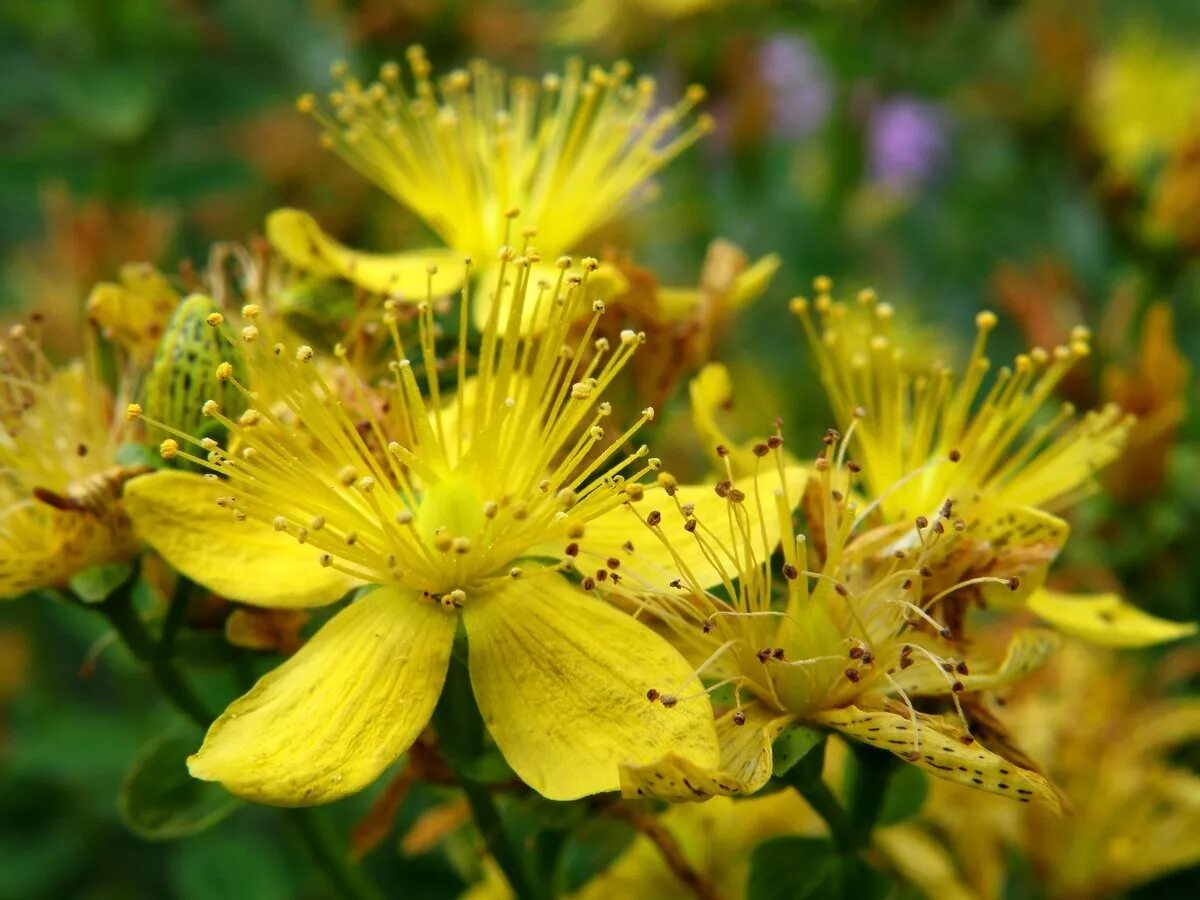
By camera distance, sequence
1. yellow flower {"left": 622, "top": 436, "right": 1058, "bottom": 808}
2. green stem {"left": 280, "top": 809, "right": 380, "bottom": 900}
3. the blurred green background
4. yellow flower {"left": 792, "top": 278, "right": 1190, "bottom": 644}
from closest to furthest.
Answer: yellow flower {"left": 622, "top": 436, "right": 1058, "bottom": 808}, yellow flower {"left": 792, "top": 278, "right": 1190, "bottom": 644}, green stem {"left": 280, "top": 809, "right": 380, "bottom": 900}, the blurred green background

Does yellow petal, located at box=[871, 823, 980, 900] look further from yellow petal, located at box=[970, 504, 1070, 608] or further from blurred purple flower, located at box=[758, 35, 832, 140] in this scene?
blurred purple flower, located at box=[758, 35, 832, 140]

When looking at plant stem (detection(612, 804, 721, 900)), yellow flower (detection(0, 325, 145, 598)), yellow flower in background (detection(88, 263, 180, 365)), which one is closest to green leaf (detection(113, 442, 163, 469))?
yellow flower (detection(0, 325, 145, 598))

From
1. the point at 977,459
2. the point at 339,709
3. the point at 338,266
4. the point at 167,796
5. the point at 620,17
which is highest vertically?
the point at 620,17

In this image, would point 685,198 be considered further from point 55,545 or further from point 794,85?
point 55,545

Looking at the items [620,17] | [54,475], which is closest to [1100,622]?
[54,475]

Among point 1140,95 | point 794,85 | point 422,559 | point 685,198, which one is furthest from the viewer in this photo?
point 794,85

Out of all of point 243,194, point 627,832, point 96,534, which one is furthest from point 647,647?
point 243,194

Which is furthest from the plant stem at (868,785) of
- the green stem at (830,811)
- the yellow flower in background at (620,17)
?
the yellow flower in background at (620,17)
